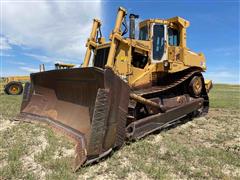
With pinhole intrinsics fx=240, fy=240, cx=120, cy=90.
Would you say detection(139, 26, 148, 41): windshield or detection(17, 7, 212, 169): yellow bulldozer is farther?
detection(139, 26, 148, 41): windshield

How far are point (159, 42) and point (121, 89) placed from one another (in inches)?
115

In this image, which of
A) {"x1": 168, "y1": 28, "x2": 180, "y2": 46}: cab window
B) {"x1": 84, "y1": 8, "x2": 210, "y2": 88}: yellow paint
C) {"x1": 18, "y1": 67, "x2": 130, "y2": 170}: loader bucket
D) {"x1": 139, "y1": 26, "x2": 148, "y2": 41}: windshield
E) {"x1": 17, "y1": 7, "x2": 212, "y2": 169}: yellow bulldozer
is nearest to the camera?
{"x1": 18, "y1": 67, "x2": 130, "y2": 170}: loader bucket

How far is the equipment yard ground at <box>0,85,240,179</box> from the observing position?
10.4 ft

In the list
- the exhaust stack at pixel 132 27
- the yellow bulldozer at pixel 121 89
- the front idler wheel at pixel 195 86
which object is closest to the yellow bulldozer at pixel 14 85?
the yellow bulldozer at pixel 121 89

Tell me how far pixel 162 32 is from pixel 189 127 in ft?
8.51

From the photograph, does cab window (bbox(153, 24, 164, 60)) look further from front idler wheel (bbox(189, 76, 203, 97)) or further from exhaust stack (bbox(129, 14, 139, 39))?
front idler wheel (bbox(189, 76, 203, 97))

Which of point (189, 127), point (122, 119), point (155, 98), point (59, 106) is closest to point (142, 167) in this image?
point (122, 119)

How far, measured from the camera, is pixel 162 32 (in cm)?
644

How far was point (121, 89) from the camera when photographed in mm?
3992

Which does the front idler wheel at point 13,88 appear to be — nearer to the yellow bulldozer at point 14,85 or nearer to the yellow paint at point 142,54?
the yellow bulldozer at point 14,85

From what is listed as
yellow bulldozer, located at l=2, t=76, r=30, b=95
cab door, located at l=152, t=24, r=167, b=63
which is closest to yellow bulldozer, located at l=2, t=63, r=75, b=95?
yellow bulldozer, located at l=2, t=76, r=30, b=95

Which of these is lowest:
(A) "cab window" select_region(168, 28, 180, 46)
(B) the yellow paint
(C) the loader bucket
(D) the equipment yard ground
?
(D) the equipment yard ground

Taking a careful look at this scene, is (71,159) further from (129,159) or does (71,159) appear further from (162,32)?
(162,32)

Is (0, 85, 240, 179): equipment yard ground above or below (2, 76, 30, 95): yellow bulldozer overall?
below
